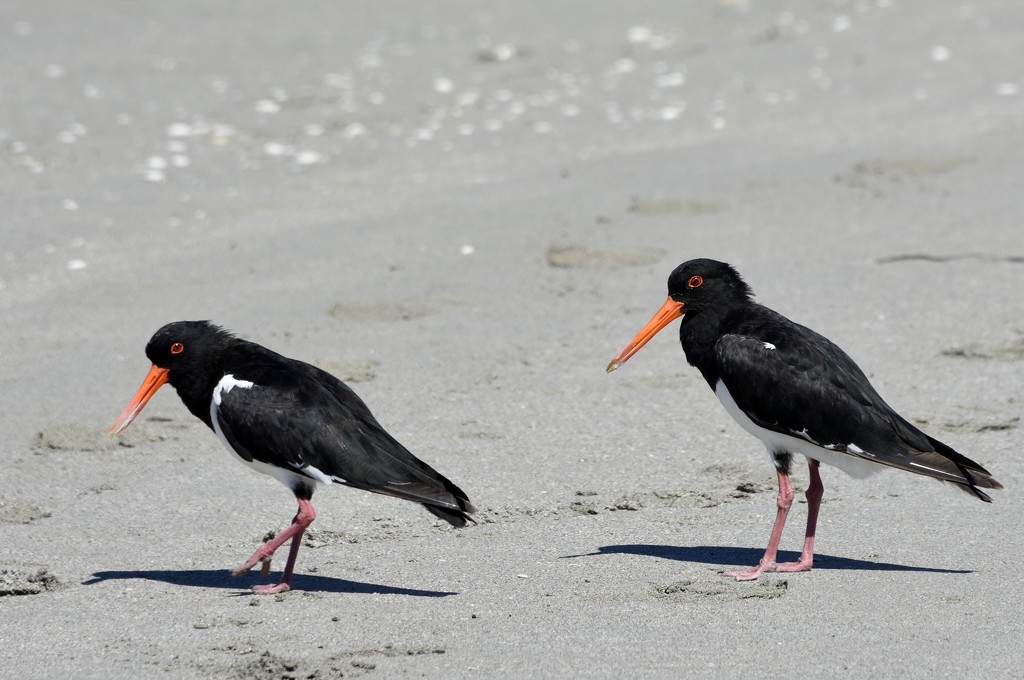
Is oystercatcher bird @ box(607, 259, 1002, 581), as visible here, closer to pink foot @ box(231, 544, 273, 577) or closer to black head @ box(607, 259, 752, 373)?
black head @ box(607, 259, 752, 373)

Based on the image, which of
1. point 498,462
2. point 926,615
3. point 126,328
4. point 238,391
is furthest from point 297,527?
point 126,328

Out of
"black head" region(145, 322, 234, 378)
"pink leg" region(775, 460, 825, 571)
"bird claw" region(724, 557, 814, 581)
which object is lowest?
"bird claw" region(724, 557, 814, 581)

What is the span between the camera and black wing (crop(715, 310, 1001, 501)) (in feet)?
19.9

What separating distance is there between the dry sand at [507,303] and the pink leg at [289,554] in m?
0.11

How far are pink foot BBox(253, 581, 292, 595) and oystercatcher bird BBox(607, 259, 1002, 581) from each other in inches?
72.5

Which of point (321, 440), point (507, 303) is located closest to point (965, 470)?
point (321, 440)

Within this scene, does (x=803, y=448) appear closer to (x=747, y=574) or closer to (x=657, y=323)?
(x=747, y=574)

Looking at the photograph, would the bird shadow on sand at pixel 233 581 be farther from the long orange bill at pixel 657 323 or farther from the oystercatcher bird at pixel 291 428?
the long orange bill at pixel 657 323

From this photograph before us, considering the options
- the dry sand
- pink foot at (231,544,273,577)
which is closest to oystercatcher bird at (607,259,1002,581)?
the dry sand

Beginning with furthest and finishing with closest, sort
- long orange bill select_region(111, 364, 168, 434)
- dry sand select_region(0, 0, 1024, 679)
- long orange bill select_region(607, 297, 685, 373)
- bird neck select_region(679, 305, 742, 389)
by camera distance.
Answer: long orange bill select_region(607, 297, 685, 373)
bird neck select_region(679, 305, 742, 389)
long orange bill select_region(111, 364, 168, 434)
dry sand select_region(0, 0, 1024, 679)

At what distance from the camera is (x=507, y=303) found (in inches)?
379

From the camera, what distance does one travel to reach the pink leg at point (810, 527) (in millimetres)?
6102

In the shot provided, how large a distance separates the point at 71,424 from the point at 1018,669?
5.11 metres

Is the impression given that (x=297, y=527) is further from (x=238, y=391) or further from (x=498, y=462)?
(x=498, y=462)
